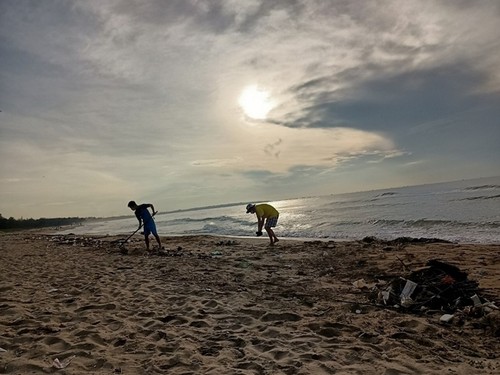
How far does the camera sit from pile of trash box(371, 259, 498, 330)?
4.92 metres

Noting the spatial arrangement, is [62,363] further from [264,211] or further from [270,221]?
[270,221]

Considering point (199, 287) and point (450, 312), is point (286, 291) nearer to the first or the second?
point (199, 287)

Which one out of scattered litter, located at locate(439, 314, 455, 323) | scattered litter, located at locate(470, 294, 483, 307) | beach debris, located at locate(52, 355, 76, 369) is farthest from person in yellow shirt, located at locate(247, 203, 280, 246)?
beach debris, located at locate(52, 355, 76, 369)

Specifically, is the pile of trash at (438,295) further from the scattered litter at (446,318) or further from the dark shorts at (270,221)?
the dark shorts at (270,221)

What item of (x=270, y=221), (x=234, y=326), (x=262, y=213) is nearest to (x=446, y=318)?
(x=234, y=326)

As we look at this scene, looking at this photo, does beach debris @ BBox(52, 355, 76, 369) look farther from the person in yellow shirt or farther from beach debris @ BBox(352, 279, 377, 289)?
the person in yellow shirt

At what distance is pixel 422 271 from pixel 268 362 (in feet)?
13.6

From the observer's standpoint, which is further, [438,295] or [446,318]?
[438,295]

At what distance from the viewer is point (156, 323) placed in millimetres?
4711

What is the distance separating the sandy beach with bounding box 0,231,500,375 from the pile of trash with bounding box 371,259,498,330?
0.16 m

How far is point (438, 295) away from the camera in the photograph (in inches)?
211

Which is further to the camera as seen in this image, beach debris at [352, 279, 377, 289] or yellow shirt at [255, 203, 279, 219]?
yellow shirt at [255, 203, 279, 219]

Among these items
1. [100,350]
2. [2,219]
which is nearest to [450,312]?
[100,350]

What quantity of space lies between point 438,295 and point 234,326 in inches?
127
